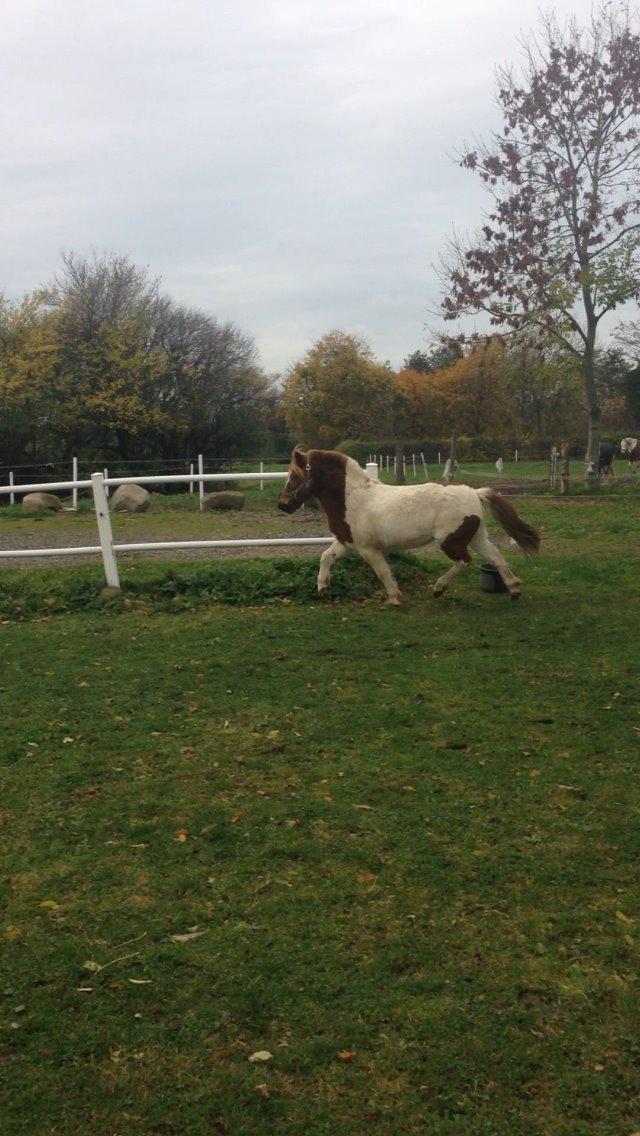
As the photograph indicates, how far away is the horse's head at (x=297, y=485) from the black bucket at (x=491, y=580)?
1.89 m

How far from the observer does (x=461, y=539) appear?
27.4ft

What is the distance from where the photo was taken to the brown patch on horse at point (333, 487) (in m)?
8.75

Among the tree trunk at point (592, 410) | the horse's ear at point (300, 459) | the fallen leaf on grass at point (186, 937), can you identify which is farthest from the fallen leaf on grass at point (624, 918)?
the tree trunk at point (592, 410)

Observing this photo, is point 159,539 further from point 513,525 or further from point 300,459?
point 513,525

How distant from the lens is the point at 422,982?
10.2 feet

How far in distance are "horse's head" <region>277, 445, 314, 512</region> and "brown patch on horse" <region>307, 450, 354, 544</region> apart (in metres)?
0.07

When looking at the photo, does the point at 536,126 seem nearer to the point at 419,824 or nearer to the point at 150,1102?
the point at 419,824

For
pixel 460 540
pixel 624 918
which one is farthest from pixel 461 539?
pixel 624 918

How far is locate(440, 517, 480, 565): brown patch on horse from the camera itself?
8297mm

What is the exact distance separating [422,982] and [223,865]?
1.14 m

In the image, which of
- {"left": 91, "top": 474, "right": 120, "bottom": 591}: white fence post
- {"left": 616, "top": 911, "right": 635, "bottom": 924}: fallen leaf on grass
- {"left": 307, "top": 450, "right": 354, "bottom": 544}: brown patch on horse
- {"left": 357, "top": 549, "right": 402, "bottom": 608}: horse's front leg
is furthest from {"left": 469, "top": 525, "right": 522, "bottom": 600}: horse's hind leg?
{"left": 616, "top": 911, "right": 635, "bottom": 924}: fallen leaf on grass

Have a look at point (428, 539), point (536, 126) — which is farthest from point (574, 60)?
point (428, 539)

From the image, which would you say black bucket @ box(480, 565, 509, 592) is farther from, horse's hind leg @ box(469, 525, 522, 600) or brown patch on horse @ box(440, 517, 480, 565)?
brown patch on horse @ box(440, 517, 480, 565)

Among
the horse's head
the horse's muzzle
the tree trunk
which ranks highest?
the tree trunk
